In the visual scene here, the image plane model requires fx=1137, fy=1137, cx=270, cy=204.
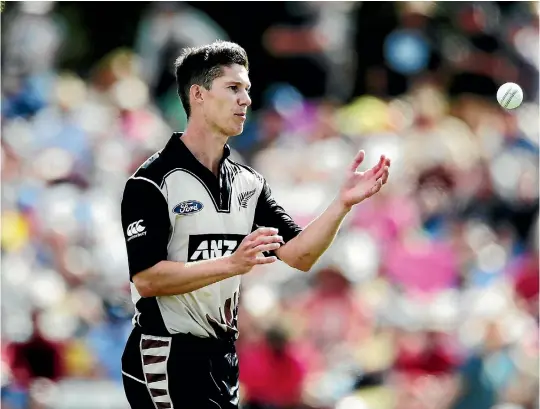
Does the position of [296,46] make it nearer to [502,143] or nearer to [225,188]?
[502,143]

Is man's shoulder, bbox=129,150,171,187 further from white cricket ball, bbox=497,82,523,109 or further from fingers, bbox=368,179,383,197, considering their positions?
white cricket ball, bbox=497,82,523,109

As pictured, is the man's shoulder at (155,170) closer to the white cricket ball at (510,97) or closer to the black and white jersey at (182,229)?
the black and white jersey at (182,229)

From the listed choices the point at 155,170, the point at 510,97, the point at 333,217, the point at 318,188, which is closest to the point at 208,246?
the point at 155,170

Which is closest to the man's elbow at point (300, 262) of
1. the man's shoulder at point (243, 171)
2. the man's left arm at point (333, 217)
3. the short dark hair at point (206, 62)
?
the man's left arm at point (333, 217)

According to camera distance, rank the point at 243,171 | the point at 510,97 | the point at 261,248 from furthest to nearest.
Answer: the point at 510,97 < the point at 243,171 < the point at 261,248

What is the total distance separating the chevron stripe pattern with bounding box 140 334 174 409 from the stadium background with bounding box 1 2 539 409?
4.32 meters

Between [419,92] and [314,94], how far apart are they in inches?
57.0

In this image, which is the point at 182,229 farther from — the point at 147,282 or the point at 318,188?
the point at 318,188

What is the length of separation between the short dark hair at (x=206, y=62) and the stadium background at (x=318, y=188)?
452 cm

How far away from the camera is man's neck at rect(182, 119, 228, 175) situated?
5.71 meters

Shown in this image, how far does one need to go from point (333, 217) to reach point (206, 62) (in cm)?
102

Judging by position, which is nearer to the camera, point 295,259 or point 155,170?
point 155,170

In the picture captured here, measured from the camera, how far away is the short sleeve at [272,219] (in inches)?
233

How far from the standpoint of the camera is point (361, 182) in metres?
5.66
